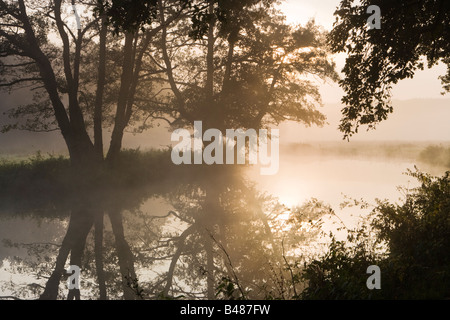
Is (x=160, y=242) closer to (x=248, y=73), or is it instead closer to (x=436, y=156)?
(x=248, y=73)

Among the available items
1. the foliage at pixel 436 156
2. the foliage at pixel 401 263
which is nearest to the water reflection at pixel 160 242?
the foliage at pixel 401 263

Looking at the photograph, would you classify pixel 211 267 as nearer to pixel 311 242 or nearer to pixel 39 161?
pixel 311 242

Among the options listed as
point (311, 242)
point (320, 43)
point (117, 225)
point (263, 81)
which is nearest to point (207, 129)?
point (263, 81)

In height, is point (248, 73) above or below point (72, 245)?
above

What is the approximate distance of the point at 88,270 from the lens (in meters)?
10.3

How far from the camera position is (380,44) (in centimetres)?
1165

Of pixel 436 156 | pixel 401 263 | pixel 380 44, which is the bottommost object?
pixel 401 263

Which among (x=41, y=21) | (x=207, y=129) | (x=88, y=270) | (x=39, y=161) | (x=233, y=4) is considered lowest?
(x=88, y=270)

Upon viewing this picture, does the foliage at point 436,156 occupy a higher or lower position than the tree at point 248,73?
lower

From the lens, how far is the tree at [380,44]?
11203mm

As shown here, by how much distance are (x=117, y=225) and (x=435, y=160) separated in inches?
1076

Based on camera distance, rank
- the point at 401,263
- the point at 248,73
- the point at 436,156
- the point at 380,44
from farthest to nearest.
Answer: the point at 436,156
the point at 248,73
the point at 380,44
the point at 401,263

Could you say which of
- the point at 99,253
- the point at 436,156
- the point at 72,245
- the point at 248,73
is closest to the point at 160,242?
the point at 99,253

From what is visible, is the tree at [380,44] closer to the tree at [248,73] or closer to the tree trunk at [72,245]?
the tree trunk at [72,245]
